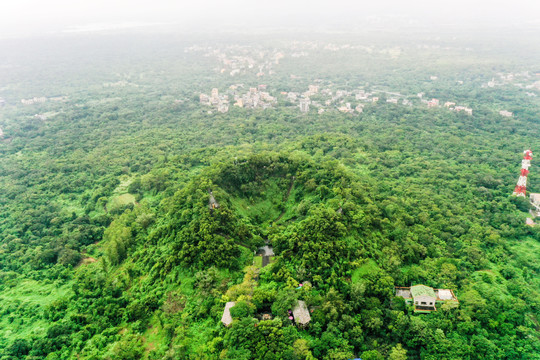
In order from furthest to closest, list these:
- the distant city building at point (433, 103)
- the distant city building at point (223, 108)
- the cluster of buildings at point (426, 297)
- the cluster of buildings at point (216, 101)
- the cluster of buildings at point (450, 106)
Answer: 1. the cluster of buildings at point (216, 101)
2. the distant city building at point (223, 108)
3. the distant city building at point (433, 103)
4. the cluster of buildings at point (450, 106)
5. the cluster of buildings at point (426, 297)

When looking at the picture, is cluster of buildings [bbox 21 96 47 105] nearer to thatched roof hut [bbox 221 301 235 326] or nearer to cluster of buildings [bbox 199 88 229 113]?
cluster of buildings [bbox 199 88 229 113]

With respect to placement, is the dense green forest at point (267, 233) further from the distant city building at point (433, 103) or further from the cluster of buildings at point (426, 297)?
the distant city building at point (433, 103)

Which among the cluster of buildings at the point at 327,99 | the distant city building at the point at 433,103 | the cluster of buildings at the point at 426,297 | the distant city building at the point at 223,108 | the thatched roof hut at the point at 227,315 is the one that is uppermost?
the distant city building at the point at 433,103

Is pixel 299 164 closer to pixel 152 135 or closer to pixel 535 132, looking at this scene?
pixel 152 135

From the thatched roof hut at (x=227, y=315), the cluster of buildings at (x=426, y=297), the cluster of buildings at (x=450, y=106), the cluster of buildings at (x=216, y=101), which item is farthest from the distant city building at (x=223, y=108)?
the cluster of buildings at (x=426, y=297)

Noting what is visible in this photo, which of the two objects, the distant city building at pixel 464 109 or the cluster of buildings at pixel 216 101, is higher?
the distant city building at pixel 464 109

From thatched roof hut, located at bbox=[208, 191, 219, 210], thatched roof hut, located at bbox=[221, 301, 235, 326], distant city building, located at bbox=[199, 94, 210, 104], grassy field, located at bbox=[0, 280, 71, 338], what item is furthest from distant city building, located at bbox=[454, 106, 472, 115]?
grassy field, located at bbox=[0, 280, 71, 338]

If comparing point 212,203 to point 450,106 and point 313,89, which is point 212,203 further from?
point 313,89

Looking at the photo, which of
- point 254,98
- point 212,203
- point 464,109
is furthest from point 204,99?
point 464,109
